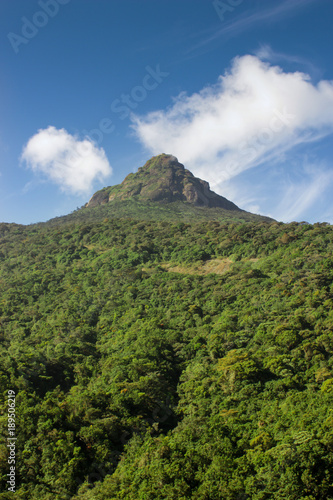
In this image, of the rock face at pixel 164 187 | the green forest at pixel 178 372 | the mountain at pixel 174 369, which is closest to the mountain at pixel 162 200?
the rock face at pixel 164 187

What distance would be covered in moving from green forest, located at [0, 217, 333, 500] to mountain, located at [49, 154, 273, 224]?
43532 millimetres

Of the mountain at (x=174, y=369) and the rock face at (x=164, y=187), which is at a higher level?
the rock face at (x=164, y=187)

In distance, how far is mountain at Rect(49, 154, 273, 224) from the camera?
107 m

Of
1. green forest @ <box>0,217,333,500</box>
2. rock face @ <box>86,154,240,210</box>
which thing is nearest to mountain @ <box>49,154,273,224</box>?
rock face @ <box>86,154,240,210</box>

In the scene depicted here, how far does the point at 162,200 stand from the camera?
393 ft

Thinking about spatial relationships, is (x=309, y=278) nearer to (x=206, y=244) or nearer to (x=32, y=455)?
(x=206, y=244)

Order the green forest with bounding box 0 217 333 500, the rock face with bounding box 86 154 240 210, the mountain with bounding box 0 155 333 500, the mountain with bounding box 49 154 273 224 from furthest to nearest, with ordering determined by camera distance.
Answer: the rock face with bounding box 86 154 240 210 → the mountain with bounding box 49 154 273 224 → the mountain with bounding box 0 155 333 500 → the green forest with bounding box 0 217 333 500

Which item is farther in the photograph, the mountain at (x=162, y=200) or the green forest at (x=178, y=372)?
the mountain at (x=162, y=200)

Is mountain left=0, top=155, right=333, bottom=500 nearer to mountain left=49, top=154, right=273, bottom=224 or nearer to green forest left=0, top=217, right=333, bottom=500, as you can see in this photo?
green forest left=0, top=217, right=333, bottom=500

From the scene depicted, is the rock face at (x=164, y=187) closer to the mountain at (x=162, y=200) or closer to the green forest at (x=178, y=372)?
the mountain at (x=162, y=200)

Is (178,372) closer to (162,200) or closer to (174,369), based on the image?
(174,369)

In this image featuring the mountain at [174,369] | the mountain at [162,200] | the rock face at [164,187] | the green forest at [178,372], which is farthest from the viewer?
the rock face at [164,187]

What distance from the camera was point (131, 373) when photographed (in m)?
32.7

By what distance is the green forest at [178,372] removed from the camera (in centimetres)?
2084
